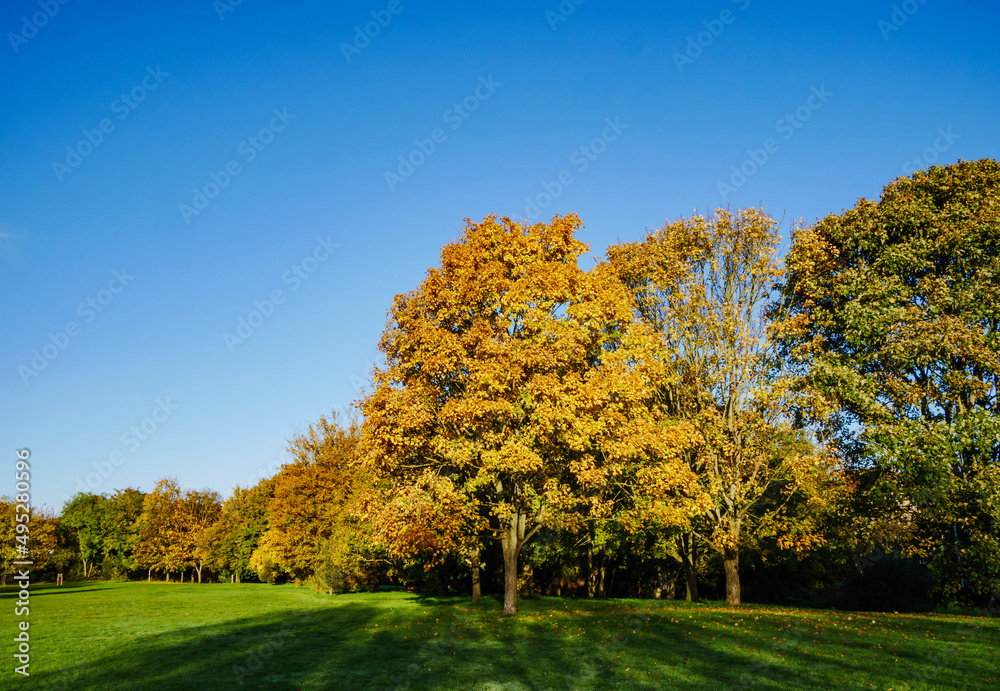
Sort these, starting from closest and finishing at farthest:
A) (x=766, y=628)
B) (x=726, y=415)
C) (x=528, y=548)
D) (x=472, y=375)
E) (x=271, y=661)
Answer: (x=271, y=661), (x=766, y=628), (x=472, y=375), (x=726, y=415), (x=528, y=548)

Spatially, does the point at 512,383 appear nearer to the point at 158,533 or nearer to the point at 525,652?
the point at 525,652

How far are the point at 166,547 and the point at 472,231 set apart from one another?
71791 millimetres

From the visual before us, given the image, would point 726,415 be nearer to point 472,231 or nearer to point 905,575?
point 905,575

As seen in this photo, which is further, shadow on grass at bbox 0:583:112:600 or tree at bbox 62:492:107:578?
tree at bbox 62:492:107:578

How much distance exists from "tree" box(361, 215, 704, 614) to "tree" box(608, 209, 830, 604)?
13.9 ft

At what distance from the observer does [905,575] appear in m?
23.6

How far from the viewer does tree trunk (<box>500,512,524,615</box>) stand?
21.6 meters

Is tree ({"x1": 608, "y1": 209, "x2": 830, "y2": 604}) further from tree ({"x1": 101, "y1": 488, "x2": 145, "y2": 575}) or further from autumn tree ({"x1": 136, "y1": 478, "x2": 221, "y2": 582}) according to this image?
tree ({"x1": 101, "y1": 488, "x2": 145, "y2": 575})

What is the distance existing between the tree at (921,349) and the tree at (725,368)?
183 cm

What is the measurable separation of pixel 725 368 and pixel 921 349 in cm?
692

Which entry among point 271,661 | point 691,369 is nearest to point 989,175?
point 691,369

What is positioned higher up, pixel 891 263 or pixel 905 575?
pixel 891 263

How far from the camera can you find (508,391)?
2012cm

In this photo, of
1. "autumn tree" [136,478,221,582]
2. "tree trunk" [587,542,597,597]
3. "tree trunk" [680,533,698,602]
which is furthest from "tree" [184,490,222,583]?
"tree trunk" [680,533,698,602]
